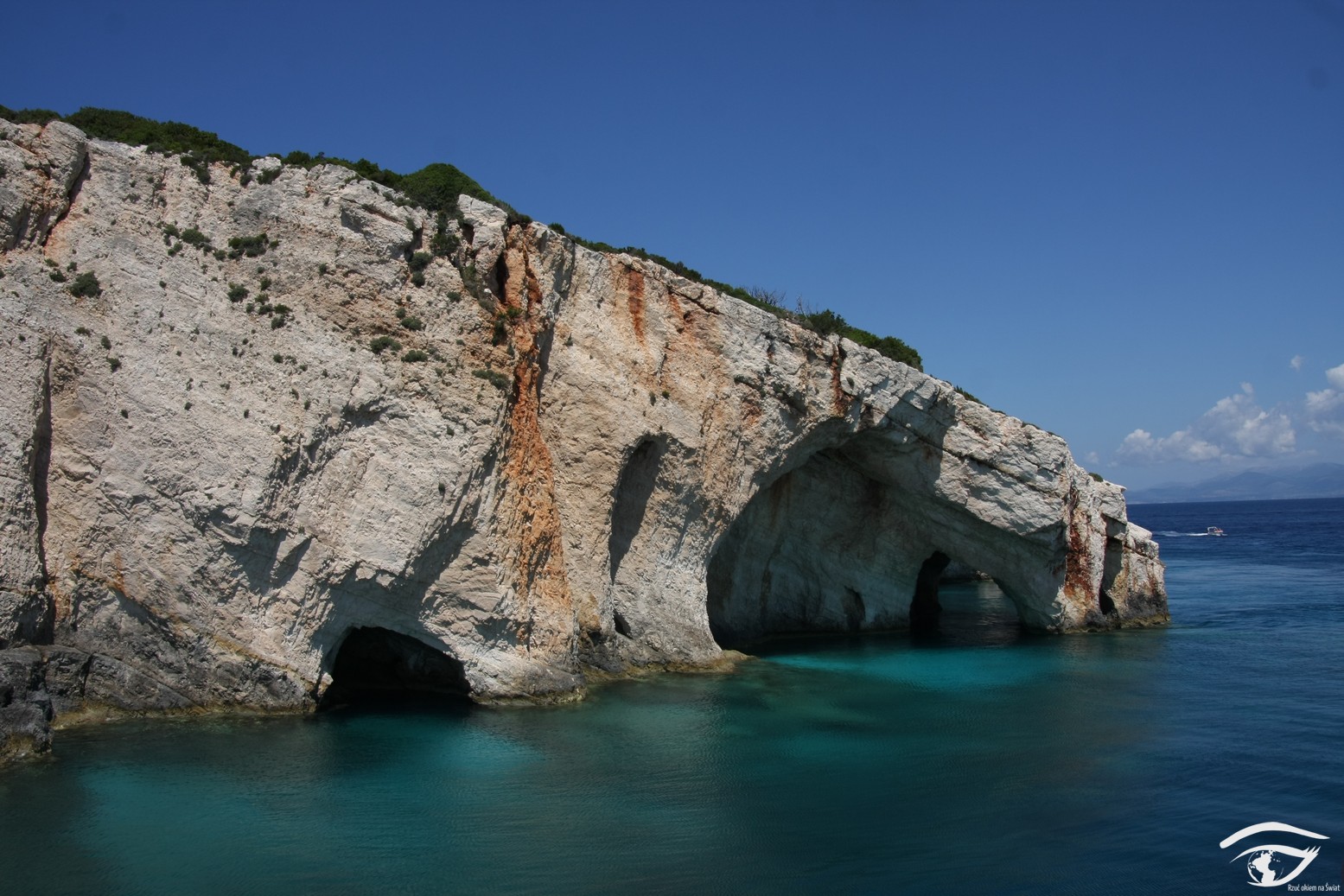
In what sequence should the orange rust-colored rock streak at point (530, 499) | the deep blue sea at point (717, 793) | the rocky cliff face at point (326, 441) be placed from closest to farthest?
the deep blue sea at point (717, 793) < the rocky cliff face at point (326, 441) < the orange rust-colored rock streak at point (530, 499)

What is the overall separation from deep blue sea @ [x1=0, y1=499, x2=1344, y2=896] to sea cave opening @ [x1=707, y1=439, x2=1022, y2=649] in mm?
7000

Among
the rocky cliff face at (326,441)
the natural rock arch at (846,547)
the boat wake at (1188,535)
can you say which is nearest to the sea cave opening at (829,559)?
the natural rock arch at (846,547)

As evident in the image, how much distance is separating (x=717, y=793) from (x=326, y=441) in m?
10.1

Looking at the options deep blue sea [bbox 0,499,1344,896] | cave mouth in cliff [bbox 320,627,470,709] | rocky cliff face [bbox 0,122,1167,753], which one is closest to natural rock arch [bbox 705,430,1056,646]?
rocky cliff face [bbox 0,122,1167,753]

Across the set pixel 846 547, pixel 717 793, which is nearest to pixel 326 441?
pixel 717 793

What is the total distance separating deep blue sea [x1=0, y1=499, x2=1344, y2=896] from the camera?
11758 millimetres

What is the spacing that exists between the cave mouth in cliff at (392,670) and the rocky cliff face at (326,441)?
0.07 meters

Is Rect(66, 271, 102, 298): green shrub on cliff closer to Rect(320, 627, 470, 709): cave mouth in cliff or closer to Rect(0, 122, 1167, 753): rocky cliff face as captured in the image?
Rect(0, 122, 1167, 753): rocky cliff face

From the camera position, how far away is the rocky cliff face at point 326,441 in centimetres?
1741

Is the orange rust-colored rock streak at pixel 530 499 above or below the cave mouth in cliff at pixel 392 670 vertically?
above

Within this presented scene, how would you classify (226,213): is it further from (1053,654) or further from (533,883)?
(1053,654)

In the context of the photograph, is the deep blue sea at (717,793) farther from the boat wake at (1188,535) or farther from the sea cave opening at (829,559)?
the boat wake at (1188,535)

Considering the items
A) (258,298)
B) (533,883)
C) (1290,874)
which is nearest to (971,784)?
(1290,874)

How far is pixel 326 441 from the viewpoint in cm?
1856
